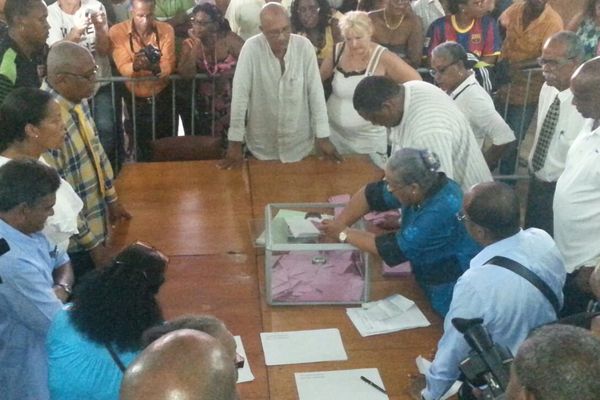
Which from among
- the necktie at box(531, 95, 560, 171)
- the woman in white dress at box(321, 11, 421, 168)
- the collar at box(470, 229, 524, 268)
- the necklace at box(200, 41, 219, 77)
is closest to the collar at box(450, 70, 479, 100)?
the woman in white dress at box(321, 11, 421, 168)

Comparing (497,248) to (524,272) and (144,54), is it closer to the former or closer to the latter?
(524,272)

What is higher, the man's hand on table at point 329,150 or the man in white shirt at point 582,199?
the man in white shirt at point 582,199

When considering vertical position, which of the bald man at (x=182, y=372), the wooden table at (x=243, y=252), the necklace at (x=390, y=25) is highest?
the bald man at (x=182, y=372)

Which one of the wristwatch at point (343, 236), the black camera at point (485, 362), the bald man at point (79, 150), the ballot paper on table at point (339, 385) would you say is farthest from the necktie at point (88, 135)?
the black camera at point (485, 362)

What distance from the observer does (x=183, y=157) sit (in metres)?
4.67

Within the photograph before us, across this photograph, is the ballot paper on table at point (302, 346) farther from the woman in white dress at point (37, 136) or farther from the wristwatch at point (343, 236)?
the woman in white dress at point (37, 136)

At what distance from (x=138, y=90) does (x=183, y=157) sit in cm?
61

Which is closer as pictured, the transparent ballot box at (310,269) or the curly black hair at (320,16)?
the transparent ballot box at (310,269)

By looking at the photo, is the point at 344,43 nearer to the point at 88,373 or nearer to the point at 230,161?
the point at 230,161

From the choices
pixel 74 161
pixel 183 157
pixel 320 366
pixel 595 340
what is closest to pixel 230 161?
pixel 183 157

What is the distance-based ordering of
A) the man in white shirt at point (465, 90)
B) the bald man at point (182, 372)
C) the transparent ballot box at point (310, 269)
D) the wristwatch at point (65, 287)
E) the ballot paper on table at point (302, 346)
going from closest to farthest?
the bald man at point (182, 372), the ballot paper on table at point (302, 346), the wristwatch at point (65, 287), the transparent ballot box at point (310, 269), the man in white shirt at point (465, 90)

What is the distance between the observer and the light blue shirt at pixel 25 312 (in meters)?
2.38

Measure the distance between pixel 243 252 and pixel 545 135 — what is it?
160cm

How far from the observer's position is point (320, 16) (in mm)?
→ 4957
